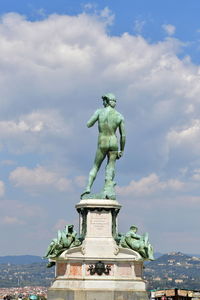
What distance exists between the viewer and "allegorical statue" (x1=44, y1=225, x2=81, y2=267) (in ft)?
115

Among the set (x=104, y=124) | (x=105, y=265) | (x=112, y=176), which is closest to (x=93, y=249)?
(x=105, y=265)

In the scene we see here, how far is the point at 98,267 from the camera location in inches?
1361

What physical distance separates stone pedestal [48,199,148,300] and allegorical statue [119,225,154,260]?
1.28 feet

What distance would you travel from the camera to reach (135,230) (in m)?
36.3

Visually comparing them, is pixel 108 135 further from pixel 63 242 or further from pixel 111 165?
pixel 63 242

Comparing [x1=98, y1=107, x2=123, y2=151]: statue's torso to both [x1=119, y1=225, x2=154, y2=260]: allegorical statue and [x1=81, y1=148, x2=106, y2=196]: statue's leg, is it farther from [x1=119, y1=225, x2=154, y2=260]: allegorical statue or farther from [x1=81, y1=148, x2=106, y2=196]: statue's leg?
[x1=119, y1=225, x2=154, y2=260]: allegorical statue

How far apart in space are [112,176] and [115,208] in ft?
7.77

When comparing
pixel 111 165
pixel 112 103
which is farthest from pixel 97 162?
pixel 112 103

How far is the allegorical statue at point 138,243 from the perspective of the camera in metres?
35.3

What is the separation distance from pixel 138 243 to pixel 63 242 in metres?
3.68

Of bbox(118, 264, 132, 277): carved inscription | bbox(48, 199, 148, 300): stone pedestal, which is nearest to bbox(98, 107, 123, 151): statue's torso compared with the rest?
bbox(48, 199, 148, 300): stone pedestal

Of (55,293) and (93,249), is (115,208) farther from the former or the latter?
(55,293)

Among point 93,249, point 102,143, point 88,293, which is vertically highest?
point 102,143

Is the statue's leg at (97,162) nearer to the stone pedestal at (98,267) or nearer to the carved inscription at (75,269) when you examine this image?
the stone pedestal at (98,267)
